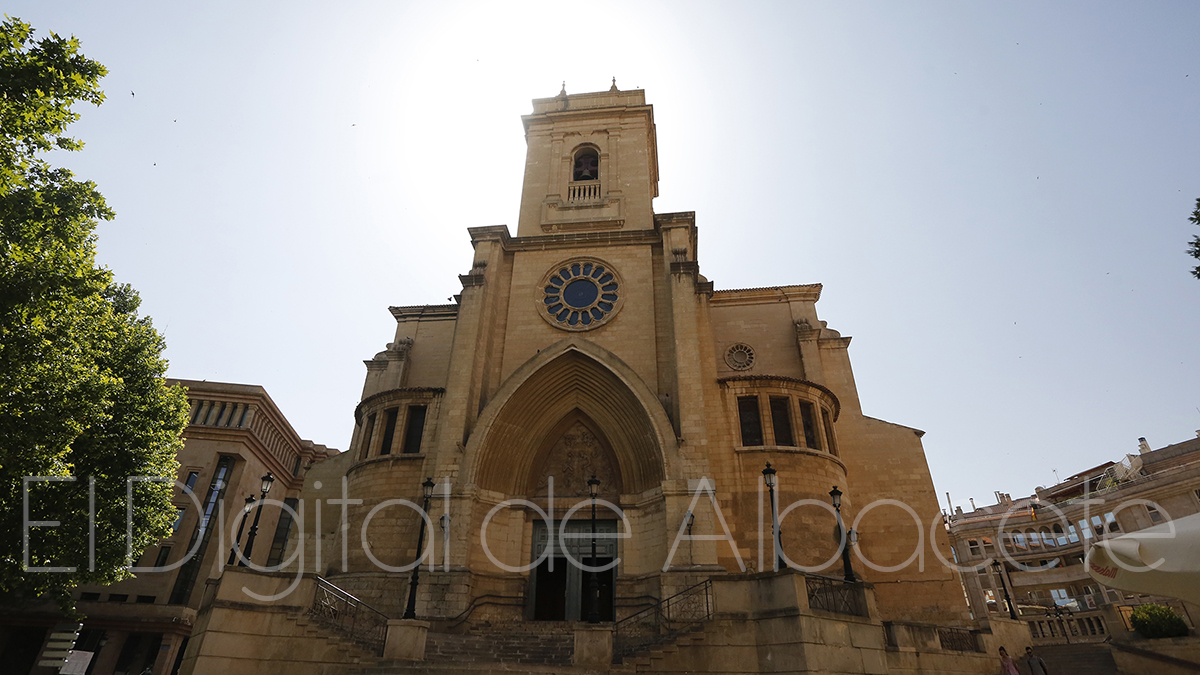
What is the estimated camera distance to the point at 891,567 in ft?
71.6

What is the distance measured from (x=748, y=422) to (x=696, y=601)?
23.2 ft

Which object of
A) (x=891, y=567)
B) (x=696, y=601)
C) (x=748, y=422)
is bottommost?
(x=696, y=601)

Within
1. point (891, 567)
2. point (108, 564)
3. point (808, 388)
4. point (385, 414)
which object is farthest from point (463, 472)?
point (891, 567)

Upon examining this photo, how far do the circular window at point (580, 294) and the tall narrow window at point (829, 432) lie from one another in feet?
29.1

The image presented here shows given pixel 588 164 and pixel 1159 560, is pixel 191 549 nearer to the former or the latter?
pixel 588 164

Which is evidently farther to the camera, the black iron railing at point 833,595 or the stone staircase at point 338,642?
the black iron railing at point 833,595

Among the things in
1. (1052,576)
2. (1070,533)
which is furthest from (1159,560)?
(1070,533)

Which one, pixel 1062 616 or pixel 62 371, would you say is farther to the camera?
pixel 1062 616

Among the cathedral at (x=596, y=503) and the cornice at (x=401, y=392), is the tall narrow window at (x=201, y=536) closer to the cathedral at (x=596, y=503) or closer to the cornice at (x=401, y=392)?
the cathedral at (x=596, y=503)

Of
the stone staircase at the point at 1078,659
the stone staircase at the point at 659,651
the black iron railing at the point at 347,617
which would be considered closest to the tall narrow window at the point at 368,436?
the black iron railing at the point at 347,617

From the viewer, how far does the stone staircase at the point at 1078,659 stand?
19266mm

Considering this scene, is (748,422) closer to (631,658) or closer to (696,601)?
(696,601)

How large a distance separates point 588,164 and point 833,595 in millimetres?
23042

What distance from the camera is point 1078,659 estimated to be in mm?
20234
